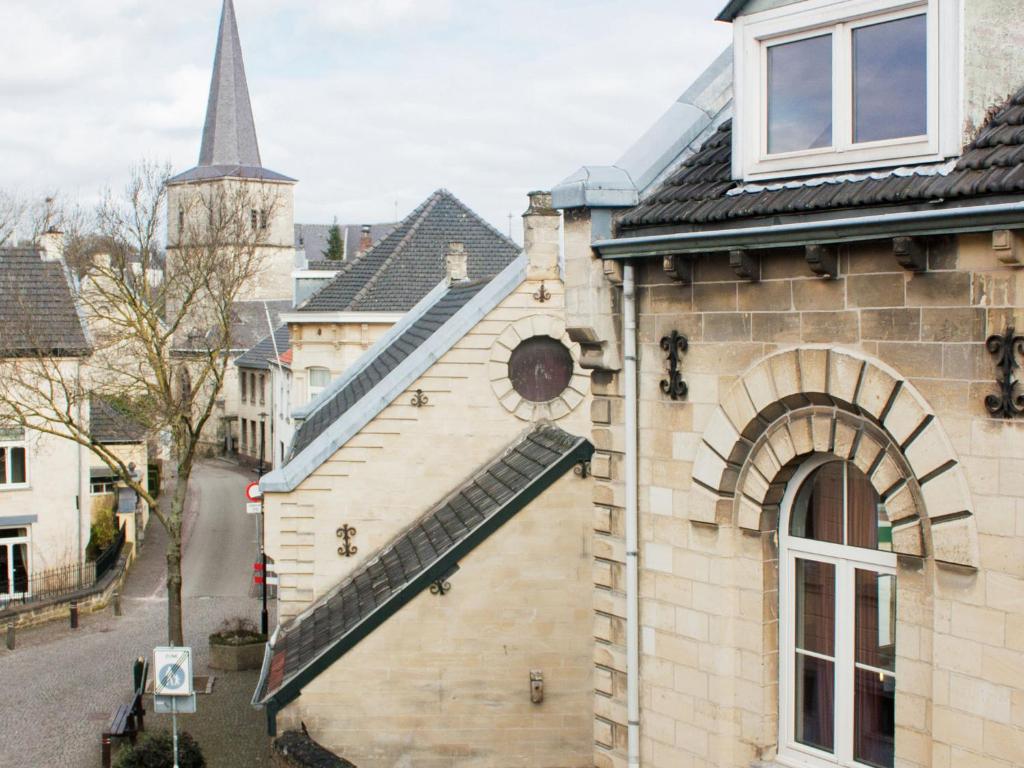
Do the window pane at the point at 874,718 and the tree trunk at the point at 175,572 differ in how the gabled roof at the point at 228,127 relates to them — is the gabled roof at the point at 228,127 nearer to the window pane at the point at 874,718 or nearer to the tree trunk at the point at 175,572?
the tree trunk at the point at 175,572

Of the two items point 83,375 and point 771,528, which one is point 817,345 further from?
point 83,375

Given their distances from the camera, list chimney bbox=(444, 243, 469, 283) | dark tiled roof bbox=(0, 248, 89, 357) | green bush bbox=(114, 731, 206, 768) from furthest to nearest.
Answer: dark tiled roof bbox=(0, 248, 89, 357)
chimney bbox=(444, 243, 469, 283)
green bush bbox=(114, 731, 206, 768)

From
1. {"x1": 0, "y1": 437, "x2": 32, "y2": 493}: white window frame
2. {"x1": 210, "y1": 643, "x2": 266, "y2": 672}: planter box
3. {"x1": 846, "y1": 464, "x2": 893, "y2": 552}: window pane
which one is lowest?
{"x1": 210, "y1": 643, "x2": 266, "y2": 672}: planter box

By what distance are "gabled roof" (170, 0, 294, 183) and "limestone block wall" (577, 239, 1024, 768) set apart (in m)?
94.6

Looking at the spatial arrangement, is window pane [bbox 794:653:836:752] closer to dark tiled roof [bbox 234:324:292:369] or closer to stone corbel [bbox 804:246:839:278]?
stone corbel [bbox 804:246:839:278]

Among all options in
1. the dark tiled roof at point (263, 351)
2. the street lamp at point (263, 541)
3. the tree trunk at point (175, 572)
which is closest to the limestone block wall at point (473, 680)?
the street lamp at point (263, 541)

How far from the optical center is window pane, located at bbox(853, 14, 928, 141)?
21.2 feet

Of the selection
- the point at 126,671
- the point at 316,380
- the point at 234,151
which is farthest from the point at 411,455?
the point at 234,151

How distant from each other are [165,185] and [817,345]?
79.2 feet

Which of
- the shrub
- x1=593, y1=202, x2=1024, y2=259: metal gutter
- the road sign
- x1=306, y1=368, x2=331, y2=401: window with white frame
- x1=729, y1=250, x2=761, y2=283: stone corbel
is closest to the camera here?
x1=593, y1=202, x2=1024, y2=259: metal gutter

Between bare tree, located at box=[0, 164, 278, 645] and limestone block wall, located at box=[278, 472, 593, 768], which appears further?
bare tree, located at box=[0, 164, 278, 645]

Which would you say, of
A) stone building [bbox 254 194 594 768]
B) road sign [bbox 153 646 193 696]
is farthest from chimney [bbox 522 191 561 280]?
road sign [bbox 153 646 193 696]

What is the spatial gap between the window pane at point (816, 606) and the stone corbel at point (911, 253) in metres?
1.87

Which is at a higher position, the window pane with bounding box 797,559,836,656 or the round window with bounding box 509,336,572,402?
the round window with bounding box 509,336,572,402
